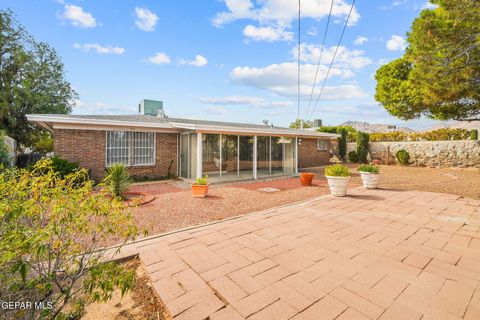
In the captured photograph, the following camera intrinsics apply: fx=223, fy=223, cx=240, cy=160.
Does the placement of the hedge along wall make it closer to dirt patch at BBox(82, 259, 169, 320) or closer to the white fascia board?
the white fascia board

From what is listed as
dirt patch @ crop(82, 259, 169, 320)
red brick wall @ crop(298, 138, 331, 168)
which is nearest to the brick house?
red brick wall @ crop(298, 138, 331, 168)

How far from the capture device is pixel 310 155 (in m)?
18.5

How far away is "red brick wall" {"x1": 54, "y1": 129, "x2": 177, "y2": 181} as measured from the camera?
9.23 meters

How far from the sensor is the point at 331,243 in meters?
3.96

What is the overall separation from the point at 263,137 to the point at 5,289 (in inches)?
473

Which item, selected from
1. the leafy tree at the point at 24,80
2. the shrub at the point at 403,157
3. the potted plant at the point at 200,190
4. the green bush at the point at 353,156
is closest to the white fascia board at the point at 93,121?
the potted plant at the point at 200,190

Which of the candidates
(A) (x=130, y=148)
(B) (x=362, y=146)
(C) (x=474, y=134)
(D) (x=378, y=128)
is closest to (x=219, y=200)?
(A) (x=130, y=148)

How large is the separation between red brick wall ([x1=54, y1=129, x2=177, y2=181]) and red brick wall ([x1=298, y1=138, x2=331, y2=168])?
10.8 metres

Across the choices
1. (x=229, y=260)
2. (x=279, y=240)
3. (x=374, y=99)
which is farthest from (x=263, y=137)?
(x=374, y=99)

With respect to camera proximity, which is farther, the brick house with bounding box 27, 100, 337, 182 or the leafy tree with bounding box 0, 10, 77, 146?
the leafy tree with bounding box 0, 10, 77, 146

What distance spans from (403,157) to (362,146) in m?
3.06

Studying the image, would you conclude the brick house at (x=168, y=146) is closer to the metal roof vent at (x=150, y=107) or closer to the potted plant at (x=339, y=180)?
the potted plant at (x=339, y=180)

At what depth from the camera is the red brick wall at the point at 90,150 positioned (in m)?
9.23

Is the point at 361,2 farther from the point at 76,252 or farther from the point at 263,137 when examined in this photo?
the point at 76,252
